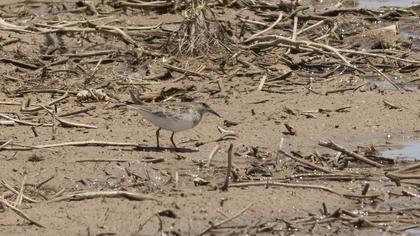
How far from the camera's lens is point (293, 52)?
13594 millimetres

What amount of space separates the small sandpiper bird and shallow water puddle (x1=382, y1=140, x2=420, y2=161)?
1.70m

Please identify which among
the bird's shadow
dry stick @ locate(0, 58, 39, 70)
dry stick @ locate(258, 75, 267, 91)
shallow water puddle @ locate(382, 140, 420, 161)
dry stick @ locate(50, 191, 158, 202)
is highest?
dry stick @ locate(50, 191, 158, 202)

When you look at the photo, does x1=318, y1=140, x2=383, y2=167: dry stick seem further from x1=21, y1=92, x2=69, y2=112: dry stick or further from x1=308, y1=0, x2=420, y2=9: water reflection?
x1=308, y1=0, x2=420, y2=9: water reflection

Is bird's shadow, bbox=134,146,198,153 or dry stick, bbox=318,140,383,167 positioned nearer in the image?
dry stick, bbox=318,140,383,167

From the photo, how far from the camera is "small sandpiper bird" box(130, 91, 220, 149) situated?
398 inches

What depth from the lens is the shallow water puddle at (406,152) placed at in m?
10.3

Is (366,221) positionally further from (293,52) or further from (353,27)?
(353,27)

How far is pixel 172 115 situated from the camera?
10.1 m

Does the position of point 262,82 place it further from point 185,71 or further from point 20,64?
point 20,64

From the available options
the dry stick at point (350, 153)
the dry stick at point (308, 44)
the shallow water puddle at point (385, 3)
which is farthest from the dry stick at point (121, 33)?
the dry stick at point (350, 153)

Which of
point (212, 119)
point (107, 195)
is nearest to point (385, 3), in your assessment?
point (212, 119)

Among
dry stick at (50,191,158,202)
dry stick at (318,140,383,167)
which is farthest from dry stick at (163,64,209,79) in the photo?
dry stick at (50,191,158,202)

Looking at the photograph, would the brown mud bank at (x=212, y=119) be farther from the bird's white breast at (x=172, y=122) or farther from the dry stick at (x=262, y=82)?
the bird's white breast at (x=172, y=122)

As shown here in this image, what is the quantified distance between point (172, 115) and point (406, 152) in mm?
2115
